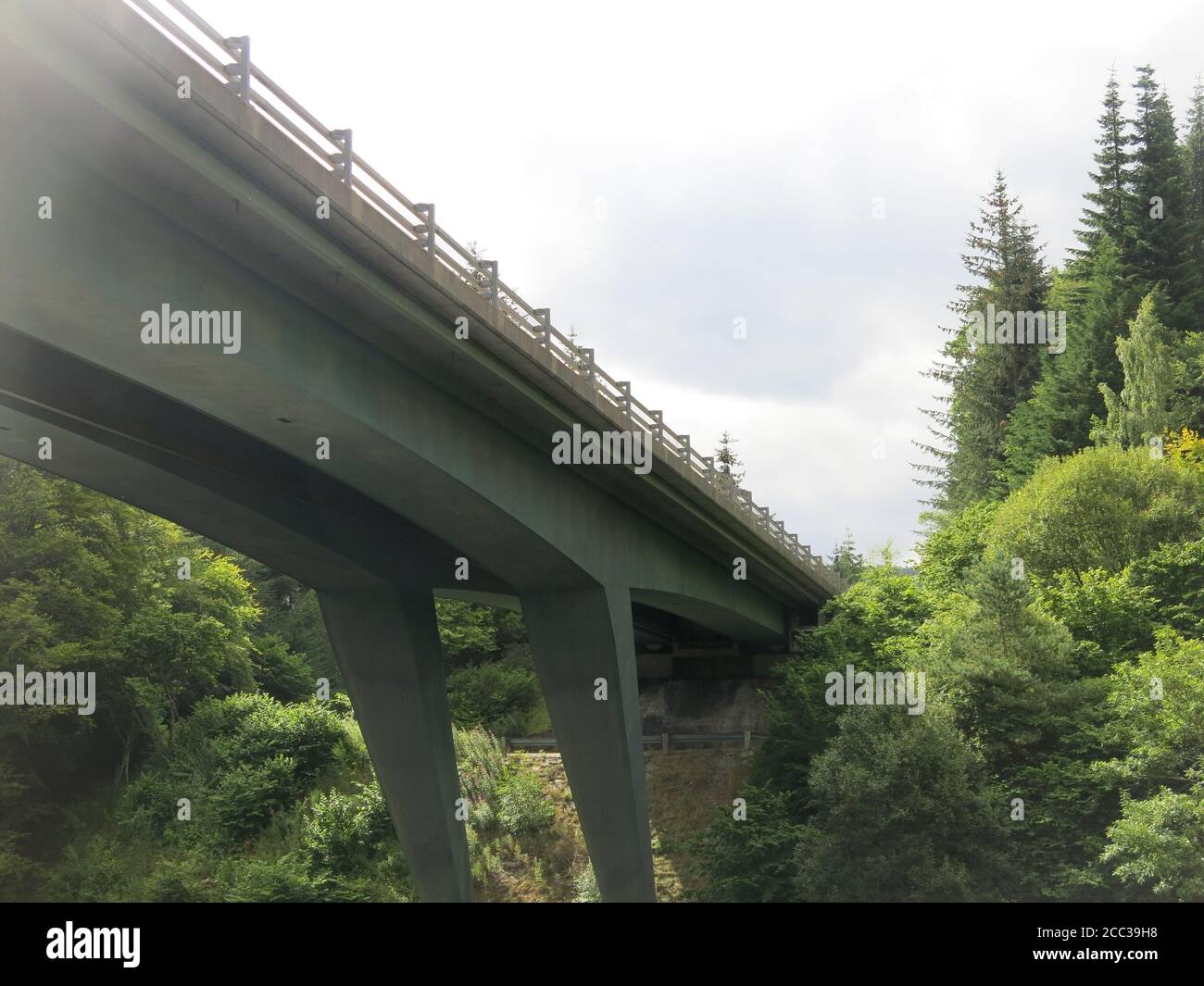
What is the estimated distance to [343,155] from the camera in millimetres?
14906

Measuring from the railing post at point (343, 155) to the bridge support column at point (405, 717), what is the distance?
35.4ft

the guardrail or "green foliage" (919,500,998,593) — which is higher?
"green foliage" (919,500,998,593)

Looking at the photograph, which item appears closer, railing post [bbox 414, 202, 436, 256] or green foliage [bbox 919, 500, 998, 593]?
railing post [bbox 414, 202, 436, 256]

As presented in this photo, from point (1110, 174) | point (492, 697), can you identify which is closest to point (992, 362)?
point (1110, 174)

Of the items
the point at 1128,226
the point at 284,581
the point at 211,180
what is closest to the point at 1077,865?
the point at 211,180

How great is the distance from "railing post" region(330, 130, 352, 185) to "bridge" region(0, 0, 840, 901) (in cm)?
3

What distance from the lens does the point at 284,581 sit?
64.6m

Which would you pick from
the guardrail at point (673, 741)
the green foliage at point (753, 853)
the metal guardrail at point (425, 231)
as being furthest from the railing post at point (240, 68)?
the guardrail at point (673, 741)

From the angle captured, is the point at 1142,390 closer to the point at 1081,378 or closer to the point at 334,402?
the point at 1081,378

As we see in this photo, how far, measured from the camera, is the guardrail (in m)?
36.0

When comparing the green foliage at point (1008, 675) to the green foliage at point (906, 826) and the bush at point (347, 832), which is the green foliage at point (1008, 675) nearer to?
the green foliage at point (906, 826)

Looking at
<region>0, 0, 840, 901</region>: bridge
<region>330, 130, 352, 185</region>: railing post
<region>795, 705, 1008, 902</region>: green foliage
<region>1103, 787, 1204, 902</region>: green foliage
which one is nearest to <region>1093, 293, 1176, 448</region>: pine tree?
<region>0, 0, 840, 901</region>: bridge

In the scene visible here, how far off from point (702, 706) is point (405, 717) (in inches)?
693

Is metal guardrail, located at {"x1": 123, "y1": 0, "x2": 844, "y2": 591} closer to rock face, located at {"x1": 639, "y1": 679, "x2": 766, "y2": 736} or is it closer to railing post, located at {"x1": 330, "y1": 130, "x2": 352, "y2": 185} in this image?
railing post, located at {"x1": 330, "y1": 130, "x2": 352, "y2": 185}
